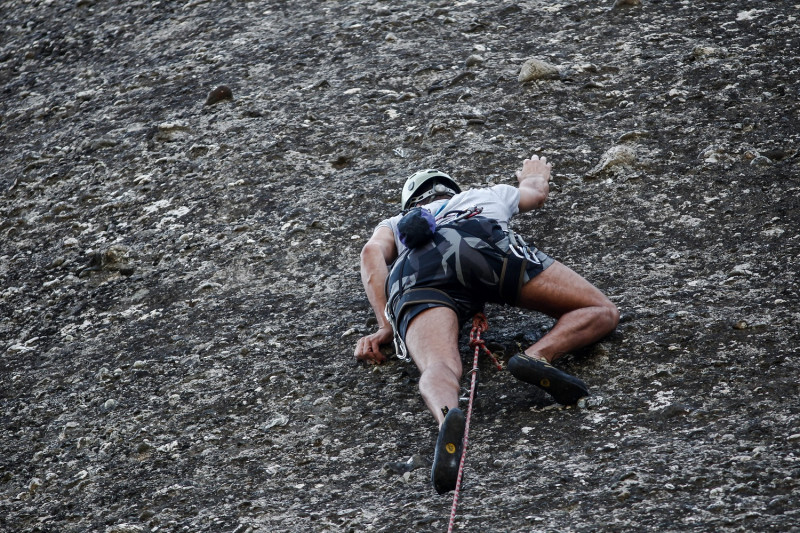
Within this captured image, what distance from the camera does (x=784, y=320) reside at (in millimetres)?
3832

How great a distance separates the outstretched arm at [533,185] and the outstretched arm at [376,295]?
80 cm

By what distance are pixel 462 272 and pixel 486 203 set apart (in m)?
0.49

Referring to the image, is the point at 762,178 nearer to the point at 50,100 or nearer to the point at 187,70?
the point at 187,70

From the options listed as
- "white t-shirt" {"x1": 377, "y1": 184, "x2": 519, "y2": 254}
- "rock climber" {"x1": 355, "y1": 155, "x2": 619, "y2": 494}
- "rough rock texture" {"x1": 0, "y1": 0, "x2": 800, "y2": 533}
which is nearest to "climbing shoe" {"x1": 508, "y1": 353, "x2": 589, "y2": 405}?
"rock climber" {"x1": 355, "y1": 155, "x2": 619, "y2": 494}

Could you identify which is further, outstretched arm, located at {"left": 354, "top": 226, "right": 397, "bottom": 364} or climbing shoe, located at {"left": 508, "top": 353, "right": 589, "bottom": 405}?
outstretched arm, located at {"left": 354, "top": 226, "right": 397, "bottom": 364}

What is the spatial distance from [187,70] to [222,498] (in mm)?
4797

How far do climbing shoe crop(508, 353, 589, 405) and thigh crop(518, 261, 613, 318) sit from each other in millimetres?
432

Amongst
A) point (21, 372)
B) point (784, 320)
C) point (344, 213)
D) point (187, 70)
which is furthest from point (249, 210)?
point (784, 320)

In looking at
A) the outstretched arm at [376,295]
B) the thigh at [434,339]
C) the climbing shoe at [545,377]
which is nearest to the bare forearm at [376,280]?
the outstretched arm at [376,295]

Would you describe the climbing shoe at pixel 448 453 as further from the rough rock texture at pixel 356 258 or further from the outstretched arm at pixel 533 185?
the outstretched arm at pixel 533 185

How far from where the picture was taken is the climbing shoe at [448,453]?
3164 mm

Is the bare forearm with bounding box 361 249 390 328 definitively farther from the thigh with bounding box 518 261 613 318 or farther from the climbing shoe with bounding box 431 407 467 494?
the climbing shoe with bounding box 431 407 467 494

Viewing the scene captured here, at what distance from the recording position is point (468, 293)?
3941 millimetres

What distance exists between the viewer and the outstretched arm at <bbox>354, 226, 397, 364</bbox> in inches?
166
